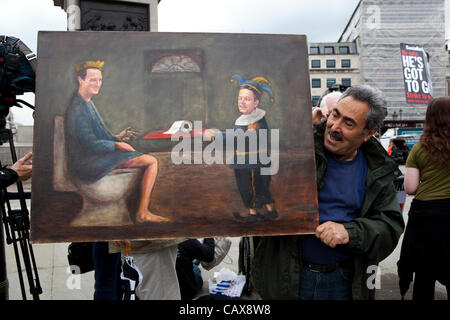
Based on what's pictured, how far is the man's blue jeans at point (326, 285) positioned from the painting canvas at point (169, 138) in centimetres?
28

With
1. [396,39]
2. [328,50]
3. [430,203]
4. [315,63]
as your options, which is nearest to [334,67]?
[315,63]

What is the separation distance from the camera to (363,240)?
1.54 meters

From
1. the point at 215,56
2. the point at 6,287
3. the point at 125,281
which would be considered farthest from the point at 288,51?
the point at 6,287

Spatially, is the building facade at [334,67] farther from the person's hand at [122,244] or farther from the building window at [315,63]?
the person's hand at [122,244]

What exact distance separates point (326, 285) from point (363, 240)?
0.32 m

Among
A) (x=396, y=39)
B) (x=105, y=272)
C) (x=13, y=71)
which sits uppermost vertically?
(x=396, y=39)

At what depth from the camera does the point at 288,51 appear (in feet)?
5.63

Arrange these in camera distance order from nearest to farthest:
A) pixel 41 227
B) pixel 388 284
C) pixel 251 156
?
pixel 41 227 → pixel 251 156 → pixel 388 284

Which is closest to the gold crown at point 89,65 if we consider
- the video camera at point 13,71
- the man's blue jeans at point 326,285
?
the video camera at point 13,71

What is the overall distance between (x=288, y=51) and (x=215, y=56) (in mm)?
369

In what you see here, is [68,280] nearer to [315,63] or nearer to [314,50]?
[315,63]

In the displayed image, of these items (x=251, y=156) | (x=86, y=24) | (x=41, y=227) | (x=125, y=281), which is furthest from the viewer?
(x=86, y=24)

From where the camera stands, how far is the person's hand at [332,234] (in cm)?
154

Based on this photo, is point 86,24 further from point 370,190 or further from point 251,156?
point 370,190
